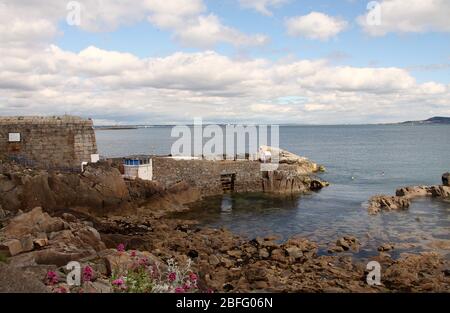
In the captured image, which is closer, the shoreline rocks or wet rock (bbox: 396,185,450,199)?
the shoreline rocks

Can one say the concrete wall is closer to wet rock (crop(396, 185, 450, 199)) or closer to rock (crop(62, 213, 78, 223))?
wet rock (crop(396, 185, 450, 199))

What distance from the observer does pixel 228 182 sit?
121 feet

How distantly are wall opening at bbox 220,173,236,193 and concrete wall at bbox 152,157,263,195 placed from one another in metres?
0.27

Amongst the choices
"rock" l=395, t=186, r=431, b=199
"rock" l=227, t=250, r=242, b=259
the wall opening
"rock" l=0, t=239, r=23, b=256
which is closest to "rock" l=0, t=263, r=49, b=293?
"rock" l=0, t=239, r=23, b=256

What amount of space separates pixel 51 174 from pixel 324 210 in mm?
18034

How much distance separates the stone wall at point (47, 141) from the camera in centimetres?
2861

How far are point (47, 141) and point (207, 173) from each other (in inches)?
488

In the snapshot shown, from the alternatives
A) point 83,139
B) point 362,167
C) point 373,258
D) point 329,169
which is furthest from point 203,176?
point 362,167

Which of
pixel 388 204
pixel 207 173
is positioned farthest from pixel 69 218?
pixel 388 204

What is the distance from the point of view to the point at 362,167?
203ft

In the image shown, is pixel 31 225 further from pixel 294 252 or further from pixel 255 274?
pixel 294 252

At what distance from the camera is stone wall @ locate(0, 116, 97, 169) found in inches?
1126

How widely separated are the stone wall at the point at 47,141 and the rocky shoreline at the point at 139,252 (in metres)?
2.05
